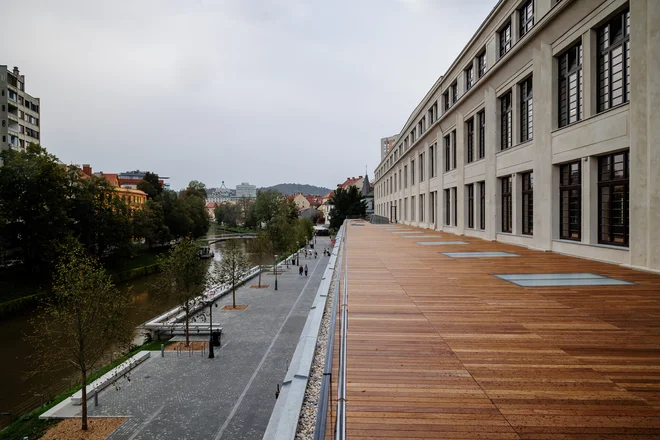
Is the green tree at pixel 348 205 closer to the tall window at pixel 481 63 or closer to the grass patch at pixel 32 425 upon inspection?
the tall window at pixel 481 63

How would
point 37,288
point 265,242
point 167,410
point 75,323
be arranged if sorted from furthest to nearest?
1. point 265,242
2. point 37,288
3. point 75,323
4. point 167,410

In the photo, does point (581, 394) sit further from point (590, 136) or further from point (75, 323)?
point (75, 323)

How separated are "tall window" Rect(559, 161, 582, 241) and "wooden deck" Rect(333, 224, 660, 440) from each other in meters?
5.17

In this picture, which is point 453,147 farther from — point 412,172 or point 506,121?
point 412,172

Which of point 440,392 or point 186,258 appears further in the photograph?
point 186,258

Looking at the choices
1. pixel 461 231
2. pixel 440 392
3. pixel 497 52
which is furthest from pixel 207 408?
pixel 497 52

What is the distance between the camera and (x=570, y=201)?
531 inches

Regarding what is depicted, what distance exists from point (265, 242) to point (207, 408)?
33803 mm

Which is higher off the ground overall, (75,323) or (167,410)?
(75,323)

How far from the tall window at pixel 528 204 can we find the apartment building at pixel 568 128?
5cm

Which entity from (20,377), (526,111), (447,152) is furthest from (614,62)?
(20,377)

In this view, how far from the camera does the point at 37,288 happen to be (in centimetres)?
3419

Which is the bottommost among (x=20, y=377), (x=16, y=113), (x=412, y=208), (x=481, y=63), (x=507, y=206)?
(x=20, y=377)

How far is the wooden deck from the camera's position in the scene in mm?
3277
